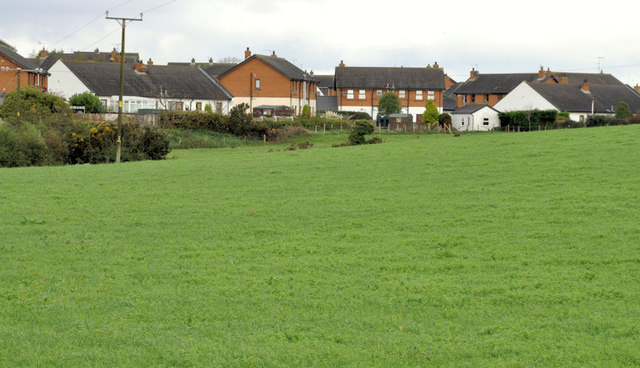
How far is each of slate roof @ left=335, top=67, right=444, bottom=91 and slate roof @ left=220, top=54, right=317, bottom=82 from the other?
8.59 m

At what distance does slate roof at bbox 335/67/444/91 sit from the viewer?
109956 mm

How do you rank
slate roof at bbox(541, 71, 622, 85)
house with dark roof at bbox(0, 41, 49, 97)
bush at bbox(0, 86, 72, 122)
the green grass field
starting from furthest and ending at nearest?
slate roof at bbox(541, 71, 622, 85), house with dark roof at bbox(0, 41, 49, 97), bush at bbox(0, 86, 72, 122), the green grass field

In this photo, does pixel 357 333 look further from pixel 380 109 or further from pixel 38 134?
pixel 380 109

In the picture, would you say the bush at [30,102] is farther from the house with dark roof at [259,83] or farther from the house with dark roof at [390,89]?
the house with dark roof at [390,89]

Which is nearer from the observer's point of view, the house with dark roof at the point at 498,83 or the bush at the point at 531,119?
the bush at the point at 531,119

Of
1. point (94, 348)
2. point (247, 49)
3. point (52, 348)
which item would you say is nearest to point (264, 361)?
point (94, 348)

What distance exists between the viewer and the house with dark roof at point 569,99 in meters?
91.1

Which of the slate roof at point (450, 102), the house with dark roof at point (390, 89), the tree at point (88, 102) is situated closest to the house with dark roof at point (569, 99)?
the house with dark roof at point (390, 89)

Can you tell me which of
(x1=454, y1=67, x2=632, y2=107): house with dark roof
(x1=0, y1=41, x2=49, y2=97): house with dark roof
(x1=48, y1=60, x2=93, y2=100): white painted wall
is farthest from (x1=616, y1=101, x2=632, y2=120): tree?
(x1=0, y1=41, x2=49, y2=97): house with dark roof

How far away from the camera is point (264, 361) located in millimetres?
9078

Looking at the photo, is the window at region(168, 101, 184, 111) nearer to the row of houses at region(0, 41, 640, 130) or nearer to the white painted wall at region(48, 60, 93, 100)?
the row of houses at region(0, 41, 640, 130)

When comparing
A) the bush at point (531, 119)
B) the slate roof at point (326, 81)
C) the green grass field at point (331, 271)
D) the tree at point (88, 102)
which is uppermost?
the slate roof at point (326, 81)

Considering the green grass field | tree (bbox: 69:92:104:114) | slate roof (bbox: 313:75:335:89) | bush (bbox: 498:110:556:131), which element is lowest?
the green grass field

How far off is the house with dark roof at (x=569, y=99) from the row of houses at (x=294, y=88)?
13cm
